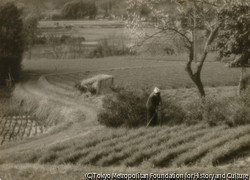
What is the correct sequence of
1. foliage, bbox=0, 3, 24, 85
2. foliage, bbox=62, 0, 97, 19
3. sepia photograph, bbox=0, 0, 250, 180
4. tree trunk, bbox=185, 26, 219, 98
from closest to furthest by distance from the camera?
sepia photograph, bbox=0, 0, 250, 180
foliage, bbox=62, 0, 97, 19
foliage, bbox=0, 3, 24, 85
tree trunk, bbox=185, 26, 219, 98

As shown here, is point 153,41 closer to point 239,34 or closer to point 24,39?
point 239,34

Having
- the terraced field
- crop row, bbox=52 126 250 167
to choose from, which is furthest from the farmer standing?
the terraced field

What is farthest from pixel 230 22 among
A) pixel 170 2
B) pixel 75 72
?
pixel 75 72

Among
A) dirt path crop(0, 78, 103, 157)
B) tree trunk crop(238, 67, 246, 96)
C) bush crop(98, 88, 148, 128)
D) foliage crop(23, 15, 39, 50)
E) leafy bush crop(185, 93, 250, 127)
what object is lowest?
dirt path crop(0, 78, 103, 157)

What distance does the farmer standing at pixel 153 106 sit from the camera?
1225cm

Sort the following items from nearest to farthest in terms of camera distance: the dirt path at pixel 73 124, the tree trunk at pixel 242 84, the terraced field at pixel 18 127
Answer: the tree trunk at pixel 242 84
the dirt path at pixel 73 124
the terraced field at pixel 18 127

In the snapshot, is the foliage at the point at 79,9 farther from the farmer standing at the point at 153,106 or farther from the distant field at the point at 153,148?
the distant field at the point at 153,148

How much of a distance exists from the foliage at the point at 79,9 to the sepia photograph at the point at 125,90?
0.15 feet

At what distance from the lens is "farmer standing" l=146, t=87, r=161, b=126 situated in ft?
40.2

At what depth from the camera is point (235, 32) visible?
11.9 metres

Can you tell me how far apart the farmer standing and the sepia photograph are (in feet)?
0.13

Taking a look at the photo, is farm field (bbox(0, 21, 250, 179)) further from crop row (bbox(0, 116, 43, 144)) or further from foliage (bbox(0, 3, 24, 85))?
foliage (bbox(0, 3, 24, 85))

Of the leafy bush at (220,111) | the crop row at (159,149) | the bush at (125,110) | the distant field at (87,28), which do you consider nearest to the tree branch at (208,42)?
the leafy bush at (220,111)

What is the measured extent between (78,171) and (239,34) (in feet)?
25.8
